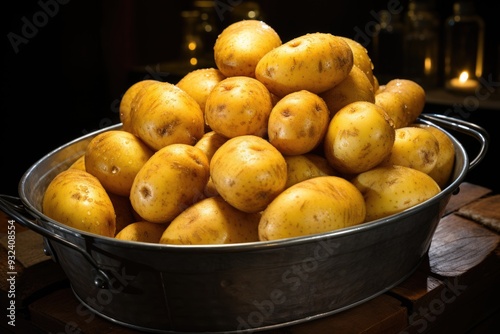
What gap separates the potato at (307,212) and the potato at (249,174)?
2cm

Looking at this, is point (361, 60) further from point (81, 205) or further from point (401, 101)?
point (81, 205)

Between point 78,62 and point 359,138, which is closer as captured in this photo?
point 359,138

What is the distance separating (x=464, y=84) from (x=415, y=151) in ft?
4.35

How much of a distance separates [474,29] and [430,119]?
1.14m

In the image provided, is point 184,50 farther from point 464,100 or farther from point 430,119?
point 430,119

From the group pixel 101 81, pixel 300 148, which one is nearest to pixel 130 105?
pixel 300 148

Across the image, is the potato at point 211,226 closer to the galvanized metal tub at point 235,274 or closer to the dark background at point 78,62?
Result: the galvanized metal tub at point 235,274

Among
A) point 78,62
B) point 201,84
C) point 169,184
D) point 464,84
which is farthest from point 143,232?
point 78,62

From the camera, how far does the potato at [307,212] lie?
690 millimetres

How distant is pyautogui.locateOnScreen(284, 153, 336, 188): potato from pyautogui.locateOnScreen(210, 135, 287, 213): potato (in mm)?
45

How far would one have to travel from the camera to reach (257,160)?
725mm

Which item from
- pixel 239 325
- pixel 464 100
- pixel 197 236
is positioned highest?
pixel 197 236

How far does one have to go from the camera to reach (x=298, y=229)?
69 centimetres

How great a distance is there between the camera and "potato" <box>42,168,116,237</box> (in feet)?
2.54
